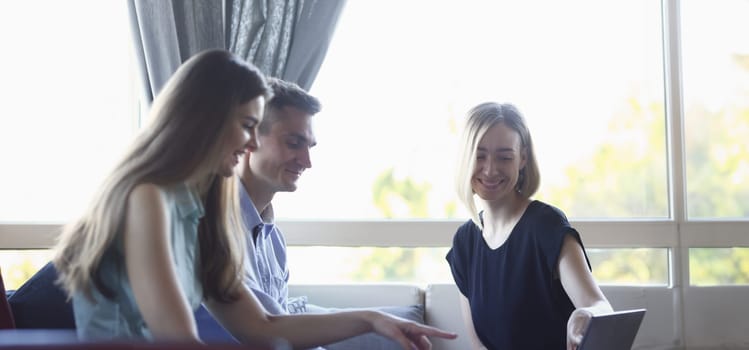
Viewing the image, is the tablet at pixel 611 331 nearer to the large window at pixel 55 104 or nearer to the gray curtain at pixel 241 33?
the gray curtain at pixel 241 33

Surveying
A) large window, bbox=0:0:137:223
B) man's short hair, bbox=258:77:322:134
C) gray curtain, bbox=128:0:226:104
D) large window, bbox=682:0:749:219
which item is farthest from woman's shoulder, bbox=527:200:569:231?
large window, bbox=0:0:137:223

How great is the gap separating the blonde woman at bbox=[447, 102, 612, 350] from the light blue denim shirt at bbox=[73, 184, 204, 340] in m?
1.23

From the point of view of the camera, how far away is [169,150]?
1.83m

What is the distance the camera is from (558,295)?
2.86m

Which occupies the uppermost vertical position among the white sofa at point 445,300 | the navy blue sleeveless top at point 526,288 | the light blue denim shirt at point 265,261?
the light blue denim shirt at point 265,261

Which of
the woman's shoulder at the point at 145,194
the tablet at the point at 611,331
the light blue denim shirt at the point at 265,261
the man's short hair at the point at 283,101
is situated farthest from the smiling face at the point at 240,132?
the tablet at the point at 611,331

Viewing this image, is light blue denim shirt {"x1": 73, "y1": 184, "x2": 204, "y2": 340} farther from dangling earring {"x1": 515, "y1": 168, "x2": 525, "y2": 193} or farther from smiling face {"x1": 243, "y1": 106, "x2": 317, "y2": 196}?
dangling earring {"x1": 515, "y1": 168, "x2": 525, "y2": 193}

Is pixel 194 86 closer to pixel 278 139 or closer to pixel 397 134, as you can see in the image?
pixel 278 139

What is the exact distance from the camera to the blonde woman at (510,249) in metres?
2.83

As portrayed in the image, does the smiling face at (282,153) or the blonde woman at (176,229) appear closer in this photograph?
the blonde woman at (176,229)

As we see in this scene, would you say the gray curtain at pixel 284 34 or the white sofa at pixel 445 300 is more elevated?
the gray curtain at pixel 284 34

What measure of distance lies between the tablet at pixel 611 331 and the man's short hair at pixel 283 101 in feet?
3.65

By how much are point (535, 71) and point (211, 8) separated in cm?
131

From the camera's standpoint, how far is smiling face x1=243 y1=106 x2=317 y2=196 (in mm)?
2783
